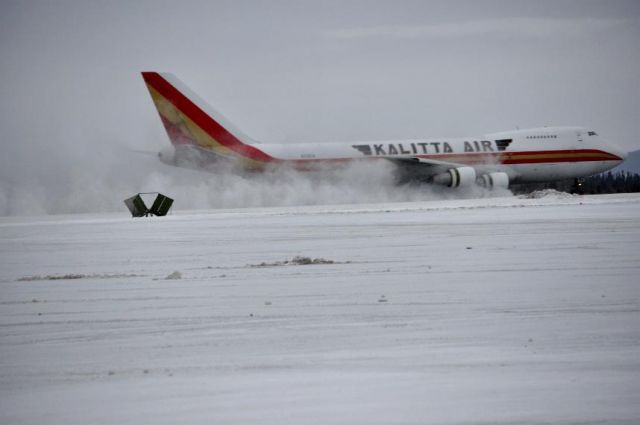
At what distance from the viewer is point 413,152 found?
47.9 m

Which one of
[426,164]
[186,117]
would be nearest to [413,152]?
[426,164]

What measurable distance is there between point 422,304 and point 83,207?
37505mm

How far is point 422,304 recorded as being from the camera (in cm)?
959

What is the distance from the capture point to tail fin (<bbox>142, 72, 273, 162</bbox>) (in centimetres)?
4409

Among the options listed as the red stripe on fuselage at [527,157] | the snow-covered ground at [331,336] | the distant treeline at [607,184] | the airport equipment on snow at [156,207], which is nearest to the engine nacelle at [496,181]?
the red stripe on fuselage at [527,157]

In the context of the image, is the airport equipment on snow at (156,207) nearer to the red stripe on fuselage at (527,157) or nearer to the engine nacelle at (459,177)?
the engine nacelle at (459,177)

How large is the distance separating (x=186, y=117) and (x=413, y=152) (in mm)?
13001

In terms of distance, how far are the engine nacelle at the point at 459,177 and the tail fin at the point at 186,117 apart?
32.7ft

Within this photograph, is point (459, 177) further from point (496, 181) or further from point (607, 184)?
point (607, 184)

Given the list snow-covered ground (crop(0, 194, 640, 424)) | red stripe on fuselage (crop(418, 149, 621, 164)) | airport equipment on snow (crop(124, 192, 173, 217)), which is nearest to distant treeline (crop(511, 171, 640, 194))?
red stripe on fuselage (crop(418, 149, 621, 164))

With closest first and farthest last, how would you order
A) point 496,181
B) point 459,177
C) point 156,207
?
point 156,207, point 459,177, point 496,181

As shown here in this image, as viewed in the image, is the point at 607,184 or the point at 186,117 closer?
the point at 186,117

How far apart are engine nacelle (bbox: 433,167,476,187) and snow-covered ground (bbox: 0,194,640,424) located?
1158 inches

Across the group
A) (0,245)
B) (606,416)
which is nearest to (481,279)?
(606,416)
